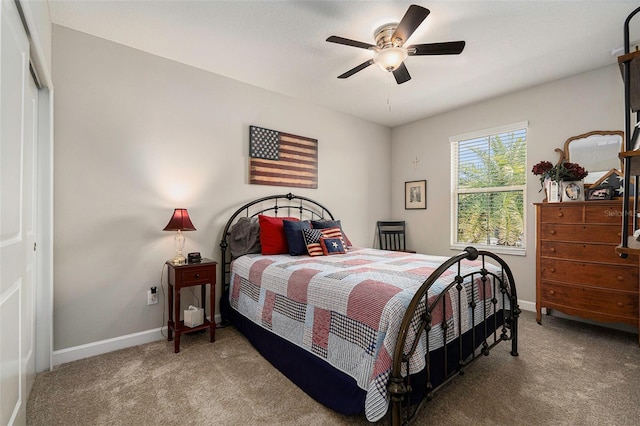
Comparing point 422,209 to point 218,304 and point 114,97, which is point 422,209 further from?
point 114,97

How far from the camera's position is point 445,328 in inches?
68.9

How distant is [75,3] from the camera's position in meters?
2.20

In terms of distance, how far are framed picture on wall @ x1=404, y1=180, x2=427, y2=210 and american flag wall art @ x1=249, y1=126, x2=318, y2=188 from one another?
1674 millimetres

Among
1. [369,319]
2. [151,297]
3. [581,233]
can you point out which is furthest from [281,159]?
[581,233]

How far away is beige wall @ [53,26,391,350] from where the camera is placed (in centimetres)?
244

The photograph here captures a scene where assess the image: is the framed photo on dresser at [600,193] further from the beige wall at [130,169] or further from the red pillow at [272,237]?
the beige wall at [130,169]

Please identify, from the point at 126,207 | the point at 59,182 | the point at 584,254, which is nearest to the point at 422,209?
the point at 584,254

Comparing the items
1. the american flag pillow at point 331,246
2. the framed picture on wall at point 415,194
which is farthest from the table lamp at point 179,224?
the framed picture on wall at point 415,194

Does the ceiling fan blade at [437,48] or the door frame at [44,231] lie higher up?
the ceiling fan blade at [437,48]

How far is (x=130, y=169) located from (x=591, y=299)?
4400 millimetres

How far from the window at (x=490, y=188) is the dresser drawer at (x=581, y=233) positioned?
24.4 inches

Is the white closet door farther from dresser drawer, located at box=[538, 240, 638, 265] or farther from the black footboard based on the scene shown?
dresser drawer, located at box=[538, 240, 638, 265]

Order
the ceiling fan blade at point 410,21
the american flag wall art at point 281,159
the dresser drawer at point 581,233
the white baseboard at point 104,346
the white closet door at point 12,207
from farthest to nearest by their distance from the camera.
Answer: the american flag wall art at point 281,159, the dresser drawer at point 581,233, the white baseboard at point 104,346, the ceiling fan blade at point 410,21, the white closet door at point 12,207

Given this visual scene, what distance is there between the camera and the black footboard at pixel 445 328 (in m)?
1.44
